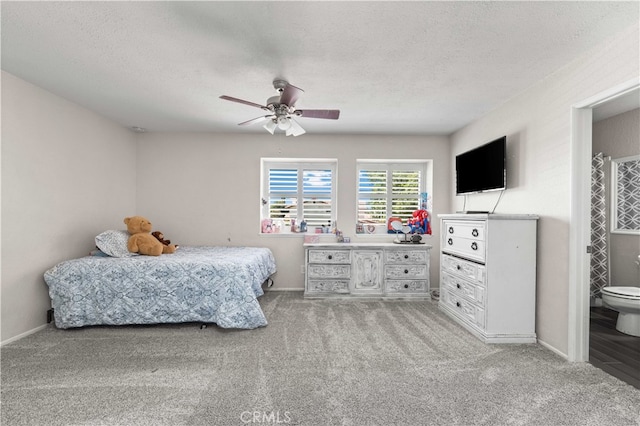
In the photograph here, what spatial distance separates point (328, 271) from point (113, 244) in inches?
101

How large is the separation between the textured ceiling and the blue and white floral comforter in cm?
174

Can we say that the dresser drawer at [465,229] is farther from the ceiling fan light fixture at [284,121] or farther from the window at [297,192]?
the ceiling fan light fixture at [284,121]

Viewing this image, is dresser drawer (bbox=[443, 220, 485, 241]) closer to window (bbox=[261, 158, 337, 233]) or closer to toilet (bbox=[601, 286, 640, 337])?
toilet (bbox=[601, 286, 640, 337])

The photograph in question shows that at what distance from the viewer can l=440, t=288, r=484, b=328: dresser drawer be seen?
274 cm

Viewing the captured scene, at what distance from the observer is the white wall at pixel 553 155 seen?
6.63 ft

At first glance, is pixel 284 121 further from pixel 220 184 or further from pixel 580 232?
pixel 580 232

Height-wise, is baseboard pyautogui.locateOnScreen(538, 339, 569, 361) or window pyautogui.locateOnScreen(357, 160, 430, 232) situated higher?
window pyautogui.locateOnScreen(357, 160, 430, 232)

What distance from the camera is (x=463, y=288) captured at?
302 cm

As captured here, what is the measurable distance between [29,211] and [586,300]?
4.90 metres

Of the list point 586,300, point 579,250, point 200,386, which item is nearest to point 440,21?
point 579,250

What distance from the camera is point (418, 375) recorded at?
6.79 feet

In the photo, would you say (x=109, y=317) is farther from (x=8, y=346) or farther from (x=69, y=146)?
(x=69, y=146)

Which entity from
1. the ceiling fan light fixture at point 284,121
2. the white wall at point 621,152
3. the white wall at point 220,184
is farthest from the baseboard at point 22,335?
the white wall at point 621,152

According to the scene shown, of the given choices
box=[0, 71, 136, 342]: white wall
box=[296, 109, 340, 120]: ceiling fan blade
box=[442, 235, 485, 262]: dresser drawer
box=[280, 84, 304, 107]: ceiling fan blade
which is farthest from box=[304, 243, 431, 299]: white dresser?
box=[0, 71, 136, 342]: white wall
